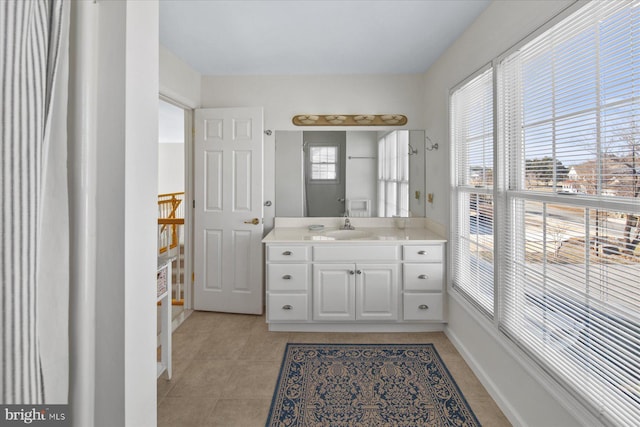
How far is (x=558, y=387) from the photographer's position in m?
1.55

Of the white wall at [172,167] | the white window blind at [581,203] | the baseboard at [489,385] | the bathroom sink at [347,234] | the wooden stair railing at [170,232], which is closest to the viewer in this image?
the white window blind at [581,203]

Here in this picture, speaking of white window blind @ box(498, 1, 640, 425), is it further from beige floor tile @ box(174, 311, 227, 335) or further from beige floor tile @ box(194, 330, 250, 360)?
beige floor tile @ box(174, 311, 227, 335)

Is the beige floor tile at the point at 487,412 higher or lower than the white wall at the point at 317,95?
lower

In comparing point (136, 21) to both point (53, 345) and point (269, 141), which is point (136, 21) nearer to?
point (53, 345)

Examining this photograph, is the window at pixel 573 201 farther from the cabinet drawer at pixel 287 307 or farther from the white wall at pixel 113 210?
the white wall at pixel 113 210

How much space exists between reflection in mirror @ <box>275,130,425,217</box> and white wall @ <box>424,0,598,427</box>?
351 mm

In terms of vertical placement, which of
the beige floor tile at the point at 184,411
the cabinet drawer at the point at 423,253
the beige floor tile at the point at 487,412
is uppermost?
the cabinet drawer at the point at 423,253

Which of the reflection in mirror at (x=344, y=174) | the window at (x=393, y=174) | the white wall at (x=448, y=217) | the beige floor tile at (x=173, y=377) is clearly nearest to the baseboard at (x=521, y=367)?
the white wall at (x=448, y=217)

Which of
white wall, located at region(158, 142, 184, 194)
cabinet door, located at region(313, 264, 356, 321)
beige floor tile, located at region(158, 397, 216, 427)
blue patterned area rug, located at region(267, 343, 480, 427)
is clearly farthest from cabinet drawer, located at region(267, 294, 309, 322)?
white wall, located at region(158, 142, 184, 194)

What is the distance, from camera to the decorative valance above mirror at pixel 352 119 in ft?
11.9

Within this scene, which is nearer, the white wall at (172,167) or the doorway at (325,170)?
the doorway at (325,170)

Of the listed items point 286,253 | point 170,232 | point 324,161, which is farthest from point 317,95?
point 170,232

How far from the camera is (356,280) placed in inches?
120

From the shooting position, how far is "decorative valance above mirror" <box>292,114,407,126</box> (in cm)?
361
